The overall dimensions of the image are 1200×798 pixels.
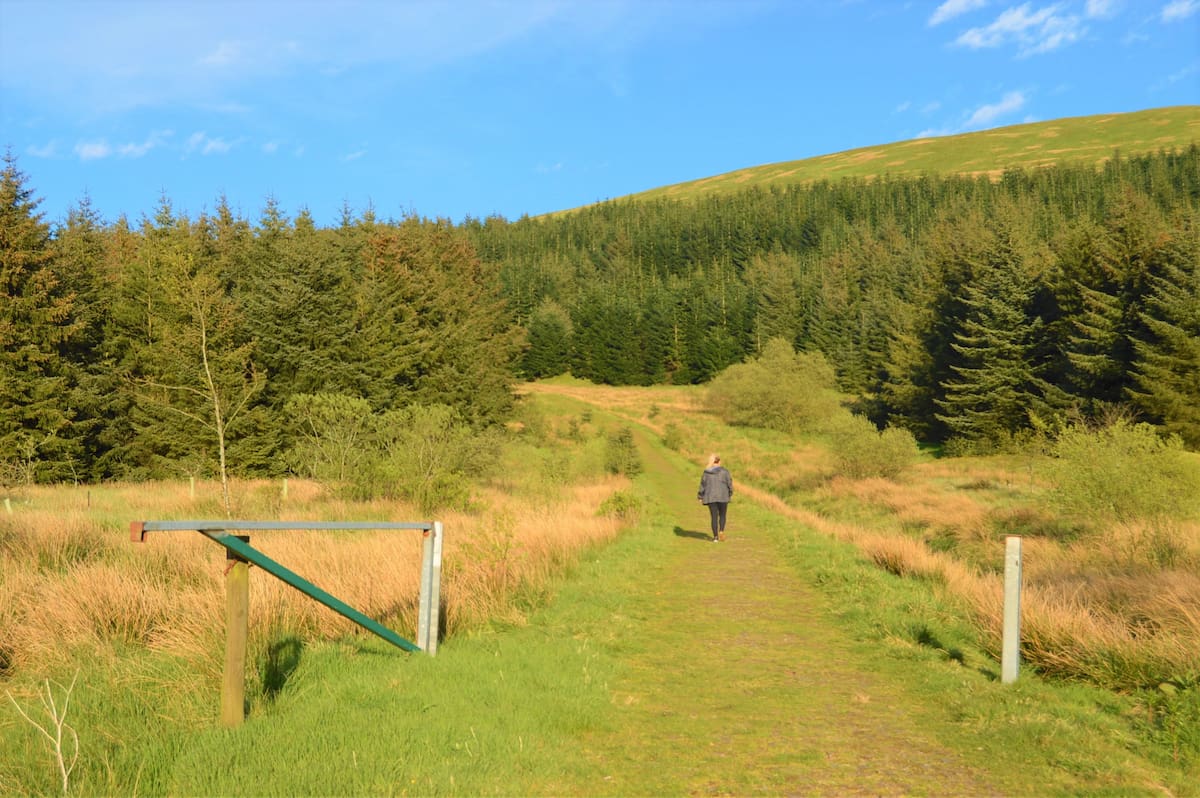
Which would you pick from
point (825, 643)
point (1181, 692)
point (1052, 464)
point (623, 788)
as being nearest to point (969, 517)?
point (1052, 464)

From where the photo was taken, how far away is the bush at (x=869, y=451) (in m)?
33.3

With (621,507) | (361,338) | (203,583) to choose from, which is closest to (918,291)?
(361,338)

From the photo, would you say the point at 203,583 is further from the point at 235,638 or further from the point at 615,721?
the point at 615,721

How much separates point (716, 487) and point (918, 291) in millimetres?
63371

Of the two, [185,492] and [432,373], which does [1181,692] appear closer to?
[185,492]

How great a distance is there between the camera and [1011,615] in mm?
6684

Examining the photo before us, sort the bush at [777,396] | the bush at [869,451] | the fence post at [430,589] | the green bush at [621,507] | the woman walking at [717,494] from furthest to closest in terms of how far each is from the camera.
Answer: the bush at [777,396], the bush at [869,451], the green bush at [621,507], the woman walking at [717,494], the fence post at [430,589]

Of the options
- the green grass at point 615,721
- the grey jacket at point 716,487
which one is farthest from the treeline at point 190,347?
the green grass at point 615,721

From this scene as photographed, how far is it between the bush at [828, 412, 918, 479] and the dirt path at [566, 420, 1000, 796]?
23.9 meters

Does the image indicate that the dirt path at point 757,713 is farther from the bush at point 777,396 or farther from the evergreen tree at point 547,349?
the evergreen tree at point 547,349

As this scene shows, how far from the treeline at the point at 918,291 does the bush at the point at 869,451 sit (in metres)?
6.33

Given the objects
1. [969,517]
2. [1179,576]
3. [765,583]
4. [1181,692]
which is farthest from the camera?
[969,517]

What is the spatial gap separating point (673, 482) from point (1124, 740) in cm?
2892

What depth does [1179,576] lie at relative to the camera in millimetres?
8953
